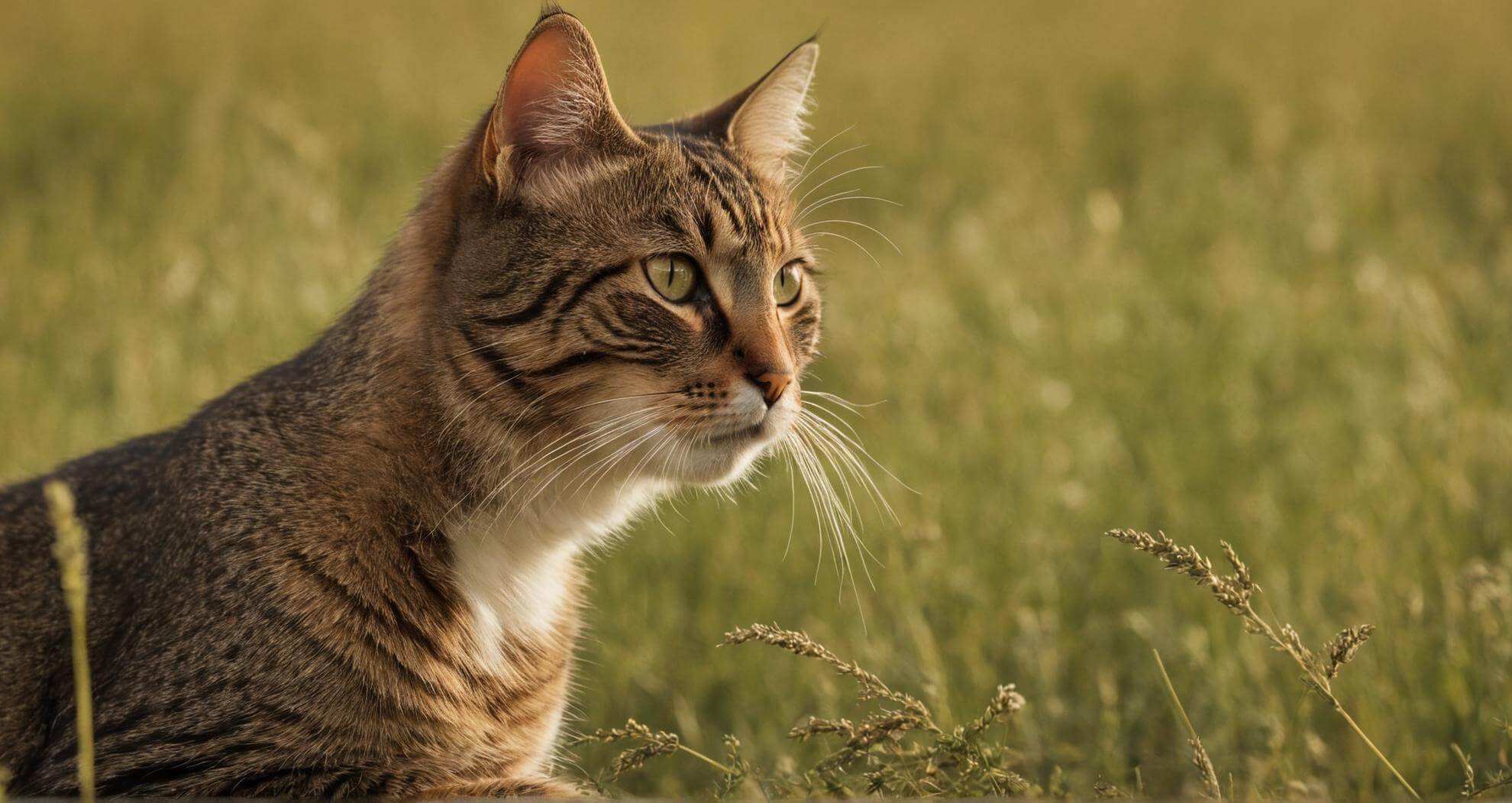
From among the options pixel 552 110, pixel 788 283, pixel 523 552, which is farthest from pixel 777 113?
pixel 523 552

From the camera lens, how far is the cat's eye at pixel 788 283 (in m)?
3.37

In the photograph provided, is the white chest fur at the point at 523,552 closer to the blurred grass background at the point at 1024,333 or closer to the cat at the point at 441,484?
the cat at the point at 441,484

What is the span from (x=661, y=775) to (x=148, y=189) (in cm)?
516

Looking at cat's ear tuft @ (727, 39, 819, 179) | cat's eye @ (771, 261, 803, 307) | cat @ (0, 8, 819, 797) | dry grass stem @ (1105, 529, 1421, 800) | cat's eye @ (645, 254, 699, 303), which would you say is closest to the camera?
dry grass stem @ (1105, 529, 1421, 800)

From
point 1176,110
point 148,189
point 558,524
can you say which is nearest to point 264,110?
point 148,189

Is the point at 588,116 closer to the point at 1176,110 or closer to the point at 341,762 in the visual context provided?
the point at 341,762

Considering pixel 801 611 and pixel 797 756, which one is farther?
pixel 801 611

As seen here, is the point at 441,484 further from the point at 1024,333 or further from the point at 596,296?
the point at 1024,333

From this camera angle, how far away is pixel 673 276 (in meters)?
3.08

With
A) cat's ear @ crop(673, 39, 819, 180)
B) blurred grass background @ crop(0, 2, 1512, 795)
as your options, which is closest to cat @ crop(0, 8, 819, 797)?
cat's ear @ crop(673, 39, 819, 180)

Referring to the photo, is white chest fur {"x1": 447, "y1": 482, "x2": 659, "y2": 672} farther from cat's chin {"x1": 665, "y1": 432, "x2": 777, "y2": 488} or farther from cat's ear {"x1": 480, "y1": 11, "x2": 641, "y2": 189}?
cat's ear {"x1": 480, "y1": 11, "x2": 641, "y2": 189}

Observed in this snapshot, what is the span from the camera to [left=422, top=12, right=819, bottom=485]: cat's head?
9.67 ft

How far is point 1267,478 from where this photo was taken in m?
5.14

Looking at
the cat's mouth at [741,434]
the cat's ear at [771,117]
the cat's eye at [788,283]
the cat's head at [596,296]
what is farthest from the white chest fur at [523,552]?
the cat's ear at [771,117]
